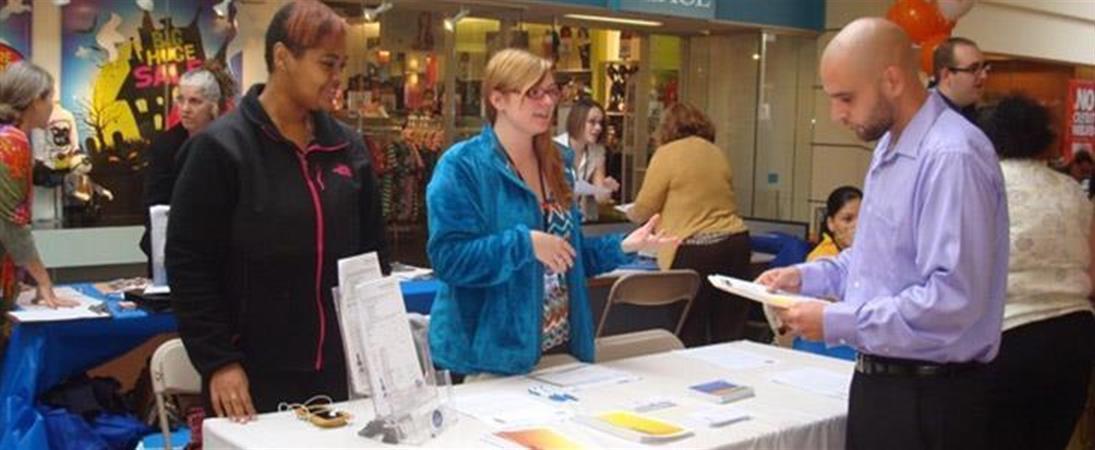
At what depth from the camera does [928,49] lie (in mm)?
6555

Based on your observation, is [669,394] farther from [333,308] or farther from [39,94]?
[39,94]

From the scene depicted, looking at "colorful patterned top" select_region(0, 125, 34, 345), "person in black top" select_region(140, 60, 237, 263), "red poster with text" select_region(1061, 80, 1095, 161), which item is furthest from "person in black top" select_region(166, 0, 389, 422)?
"red poster with text" select_region(1061, 80, 1095, 161)

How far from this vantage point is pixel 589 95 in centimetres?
877

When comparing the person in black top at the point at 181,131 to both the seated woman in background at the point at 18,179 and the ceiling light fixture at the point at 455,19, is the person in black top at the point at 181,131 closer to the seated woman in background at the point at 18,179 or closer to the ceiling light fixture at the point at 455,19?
the seated woman in background at the point at 18,179

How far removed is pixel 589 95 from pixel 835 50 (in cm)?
647

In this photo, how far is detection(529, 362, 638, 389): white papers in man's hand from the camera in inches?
111

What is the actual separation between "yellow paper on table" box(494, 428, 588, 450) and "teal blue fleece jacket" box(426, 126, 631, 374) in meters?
0.44

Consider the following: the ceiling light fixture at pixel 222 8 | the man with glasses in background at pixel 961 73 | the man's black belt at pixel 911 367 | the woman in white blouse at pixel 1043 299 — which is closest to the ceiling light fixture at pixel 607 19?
the ceiling light fixture at pixel 222 8

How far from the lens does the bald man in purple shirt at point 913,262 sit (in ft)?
7.16

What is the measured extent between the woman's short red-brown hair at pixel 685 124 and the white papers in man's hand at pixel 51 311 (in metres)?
2.96

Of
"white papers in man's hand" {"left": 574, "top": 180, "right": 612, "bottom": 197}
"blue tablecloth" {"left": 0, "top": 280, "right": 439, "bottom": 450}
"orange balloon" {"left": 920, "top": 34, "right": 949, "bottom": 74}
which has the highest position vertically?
"orange balloon" {"left": 920, "top": 34, "right": 949, "bottom": 74}

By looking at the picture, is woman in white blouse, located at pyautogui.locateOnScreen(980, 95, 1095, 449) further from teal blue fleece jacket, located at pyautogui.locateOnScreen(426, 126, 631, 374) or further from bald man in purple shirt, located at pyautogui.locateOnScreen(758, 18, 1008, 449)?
teal blue fleece jacket, located at pyautogui.locateOnScreen(426, 126, 631, 374)

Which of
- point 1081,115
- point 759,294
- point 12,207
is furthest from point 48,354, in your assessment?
point 1081,115

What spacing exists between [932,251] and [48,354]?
3.24 meters
